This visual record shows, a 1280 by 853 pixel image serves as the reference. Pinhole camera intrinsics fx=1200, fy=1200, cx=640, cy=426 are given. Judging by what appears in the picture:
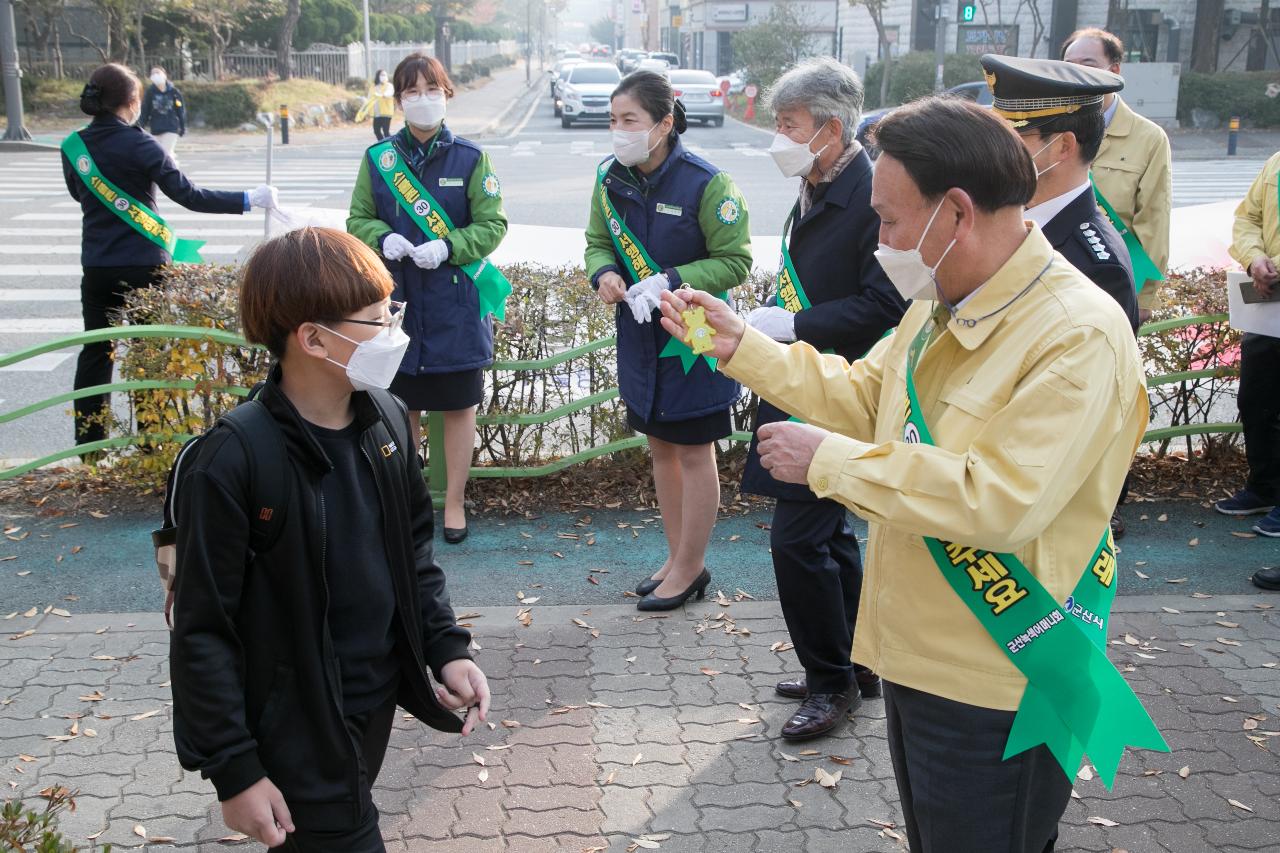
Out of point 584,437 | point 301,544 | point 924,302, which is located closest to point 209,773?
point 301,544


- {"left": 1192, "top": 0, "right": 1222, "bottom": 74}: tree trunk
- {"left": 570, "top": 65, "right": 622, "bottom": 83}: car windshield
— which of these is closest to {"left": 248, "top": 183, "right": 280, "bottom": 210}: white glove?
{"left": 570, "top": 65, "right": 622, "bottom": 83}: car windshield

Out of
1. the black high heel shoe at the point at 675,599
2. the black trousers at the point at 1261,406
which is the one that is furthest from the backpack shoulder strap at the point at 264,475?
the black trousers at the point at 1261,406

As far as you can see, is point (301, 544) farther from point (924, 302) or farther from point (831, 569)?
point (831, 569)

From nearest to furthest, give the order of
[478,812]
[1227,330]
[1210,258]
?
[478,812], [1227,330], [1210,258]

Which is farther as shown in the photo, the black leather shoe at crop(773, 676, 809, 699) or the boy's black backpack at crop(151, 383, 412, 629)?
the black leather shoe at crop(773, 676, 809, 699)

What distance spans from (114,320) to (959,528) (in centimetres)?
546

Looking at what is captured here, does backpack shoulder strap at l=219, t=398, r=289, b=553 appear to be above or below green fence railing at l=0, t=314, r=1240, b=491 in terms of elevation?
above

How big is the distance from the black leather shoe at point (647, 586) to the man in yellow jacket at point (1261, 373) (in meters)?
2.94

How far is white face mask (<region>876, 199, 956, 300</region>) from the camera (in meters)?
2.28

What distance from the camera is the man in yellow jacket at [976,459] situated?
207 centimetres

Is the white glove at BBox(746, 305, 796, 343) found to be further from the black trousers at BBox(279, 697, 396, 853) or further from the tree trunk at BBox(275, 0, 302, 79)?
the tree trunk at BBox(275, 0, 302, 79)

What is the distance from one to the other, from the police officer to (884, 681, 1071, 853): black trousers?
1.58m

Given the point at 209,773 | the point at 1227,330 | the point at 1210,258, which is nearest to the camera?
the point at 209,773

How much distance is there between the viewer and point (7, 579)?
17.3 ft
